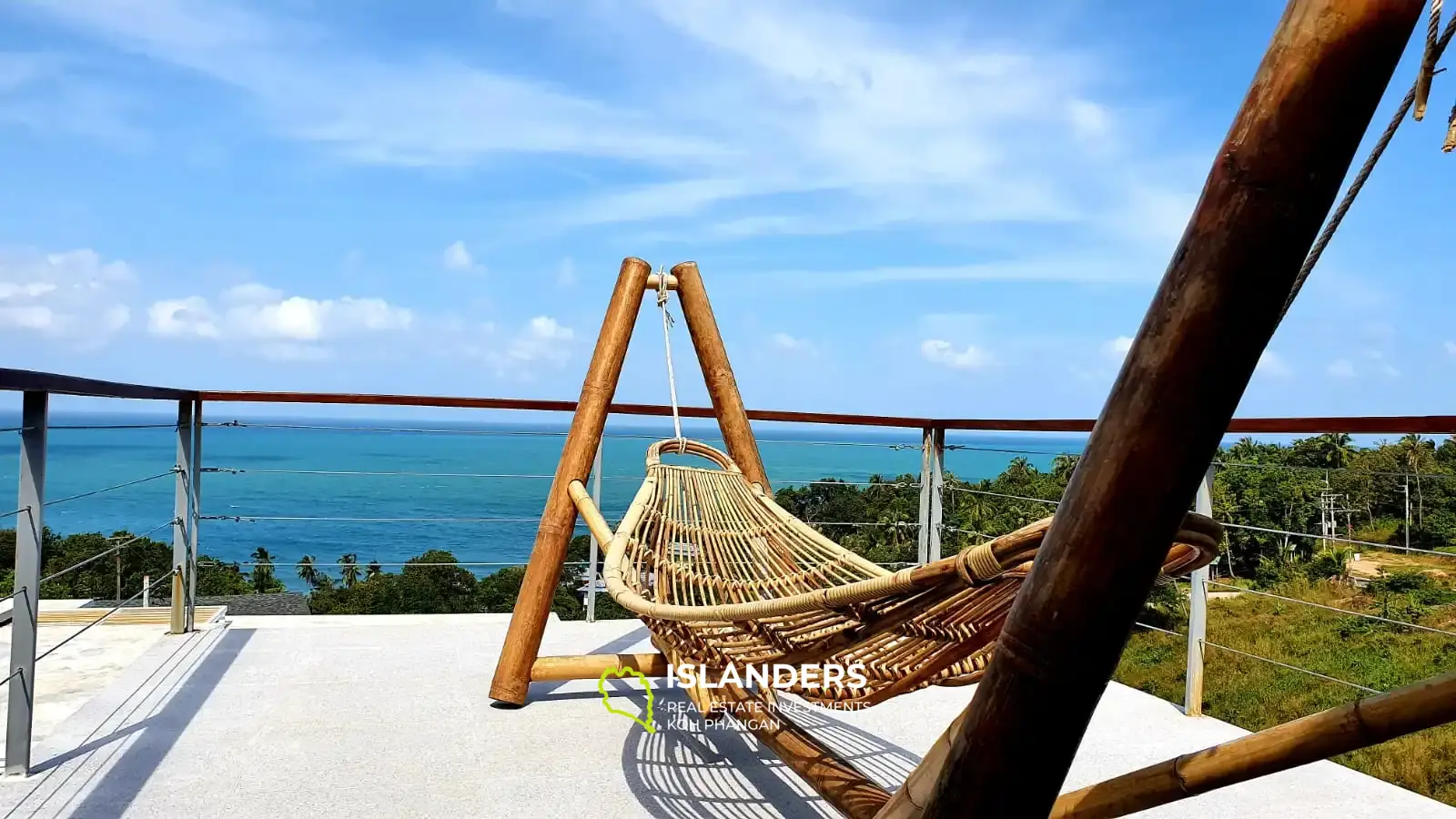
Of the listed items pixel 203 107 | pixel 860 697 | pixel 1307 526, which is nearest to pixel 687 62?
pixel 860 697

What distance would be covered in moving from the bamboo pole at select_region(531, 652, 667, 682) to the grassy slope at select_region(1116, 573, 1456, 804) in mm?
18943

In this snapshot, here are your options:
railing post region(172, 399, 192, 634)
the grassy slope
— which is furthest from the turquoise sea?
railing post region(172, 399, 192, 634)

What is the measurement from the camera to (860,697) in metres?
1.45

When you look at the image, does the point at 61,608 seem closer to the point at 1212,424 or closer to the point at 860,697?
the point at 860,697

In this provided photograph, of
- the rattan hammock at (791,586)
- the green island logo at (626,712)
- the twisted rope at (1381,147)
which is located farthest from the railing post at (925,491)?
the twisted rope at (1381,147)

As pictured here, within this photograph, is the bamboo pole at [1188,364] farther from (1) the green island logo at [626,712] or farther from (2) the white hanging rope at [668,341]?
(2) the white hanging rope at [668,341]

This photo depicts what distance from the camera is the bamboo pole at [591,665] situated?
248 cm

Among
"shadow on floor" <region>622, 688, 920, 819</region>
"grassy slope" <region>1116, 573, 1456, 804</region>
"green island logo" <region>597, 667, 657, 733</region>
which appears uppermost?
"green island logo" <region>597, 667, 657, 733</region>

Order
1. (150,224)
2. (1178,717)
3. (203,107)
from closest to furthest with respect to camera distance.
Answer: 1. (1178,717)
2. (203,107)
3. (150,224)

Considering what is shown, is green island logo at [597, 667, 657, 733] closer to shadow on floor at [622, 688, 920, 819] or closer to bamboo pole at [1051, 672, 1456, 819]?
shadow on floor at [622, 688, 920, 819]

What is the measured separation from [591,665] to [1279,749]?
199cm

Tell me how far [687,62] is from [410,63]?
32.1 ft

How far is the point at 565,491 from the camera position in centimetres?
260

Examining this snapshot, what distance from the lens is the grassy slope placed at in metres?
20.3
